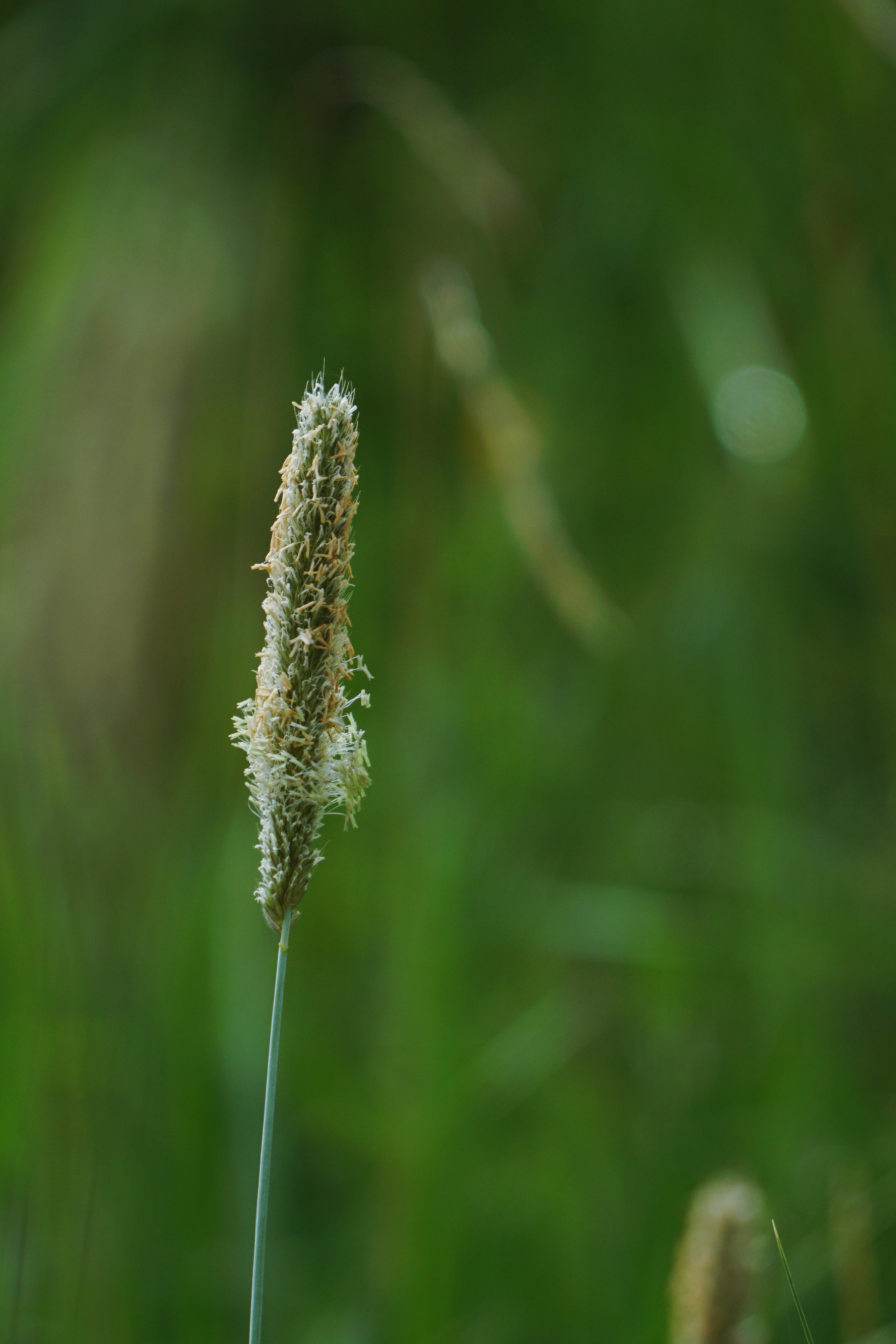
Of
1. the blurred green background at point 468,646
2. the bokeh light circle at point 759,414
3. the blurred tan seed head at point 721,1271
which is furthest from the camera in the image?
the bokeh light circle at point 759,414

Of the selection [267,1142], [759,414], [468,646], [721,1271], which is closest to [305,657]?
[267,1142]

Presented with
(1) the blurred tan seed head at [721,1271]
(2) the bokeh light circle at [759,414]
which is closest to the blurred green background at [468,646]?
(2) the bokeh light circle at [759,414]

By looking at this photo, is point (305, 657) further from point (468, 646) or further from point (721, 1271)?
point (468, 646)

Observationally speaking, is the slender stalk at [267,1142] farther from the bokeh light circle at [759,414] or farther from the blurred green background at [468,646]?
the bokeh light circle at [759,414]

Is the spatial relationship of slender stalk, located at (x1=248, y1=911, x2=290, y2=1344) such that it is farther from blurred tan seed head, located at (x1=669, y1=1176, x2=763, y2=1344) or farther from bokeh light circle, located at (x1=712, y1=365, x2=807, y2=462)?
bokeh light circle, located at (x1=712, y1=365, x2=807, y2=462)

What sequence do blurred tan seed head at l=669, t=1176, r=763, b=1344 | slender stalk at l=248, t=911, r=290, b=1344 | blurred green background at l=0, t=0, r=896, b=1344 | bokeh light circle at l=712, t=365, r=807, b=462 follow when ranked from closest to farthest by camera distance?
slender stalk at l=248, t=911, r=290, b=1344
blurred tan seed head at l=669, t=1176, r=763, b=1344
blurred green background at l=0, t=0, r=896, b=1344
bokeh light circle at l=712, t=365, r=807, b=462

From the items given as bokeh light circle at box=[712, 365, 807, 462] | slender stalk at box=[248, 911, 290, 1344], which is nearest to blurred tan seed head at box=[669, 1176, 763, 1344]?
slender stalk at box=[248, 911, 290, 1344]
